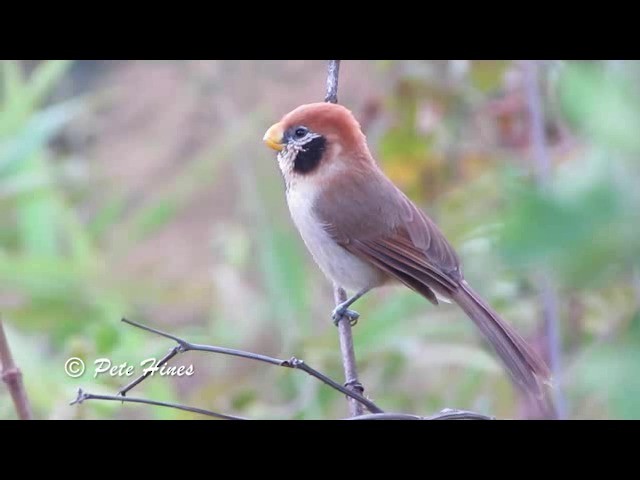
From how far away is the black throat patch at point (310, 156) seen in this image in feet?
9.90

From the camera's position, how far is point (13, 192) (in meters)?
4.02

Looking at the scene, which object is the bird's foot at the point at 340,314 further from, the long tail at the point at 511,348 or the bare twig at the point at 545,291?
the bare twig at the point at 545,291

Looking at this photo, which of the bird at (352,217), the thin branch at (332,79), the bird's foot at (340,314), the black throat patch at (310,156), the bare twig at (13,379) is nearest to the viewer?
the bare twig at (13,379)

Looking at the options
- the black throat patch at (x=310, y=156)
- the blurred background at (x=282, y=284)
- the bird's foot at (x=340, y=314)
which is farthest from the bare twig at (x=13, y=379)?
the black throat patch at (x=310, y=156)

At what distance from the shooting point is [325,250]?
305 centimetres

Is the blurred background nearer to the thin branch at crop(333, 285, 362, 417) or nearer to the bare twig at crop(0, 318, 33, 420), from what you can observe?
the thin branch at crop(333, 285, 362, 417)

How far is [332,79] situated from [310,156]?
1.82 ft

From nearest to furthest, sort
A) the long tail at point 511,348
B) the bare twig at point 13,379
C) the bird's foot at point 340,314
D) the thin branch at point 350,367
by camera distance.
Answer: the bare twig at point 13,379
the thin branch at point 350,367
the long tail at point 511,348
the bird's foot at point 340,314

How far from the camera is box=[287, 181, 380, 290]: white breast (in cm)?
303

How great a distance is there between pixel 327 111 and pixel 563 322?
41.0 inches

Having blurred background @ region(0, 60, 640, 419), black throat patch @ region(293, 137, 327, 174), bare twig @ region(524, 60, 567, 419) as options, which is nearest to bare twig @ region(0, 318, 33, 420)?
blurred background @ region(0, 60, 640, 419)

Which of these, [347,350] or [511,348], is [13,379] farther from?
[511,348]

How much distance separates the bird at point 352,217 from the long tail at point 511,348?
26 millimetres
